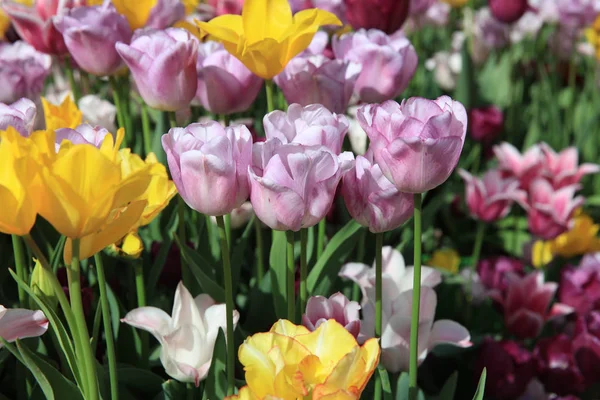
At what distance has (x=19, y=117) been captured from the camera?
813mm

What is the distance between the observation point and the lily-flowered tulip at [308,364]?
61 centimetres

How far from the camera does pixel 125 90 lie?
1501 mm

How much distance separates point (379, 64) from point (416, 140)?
0.45 metres

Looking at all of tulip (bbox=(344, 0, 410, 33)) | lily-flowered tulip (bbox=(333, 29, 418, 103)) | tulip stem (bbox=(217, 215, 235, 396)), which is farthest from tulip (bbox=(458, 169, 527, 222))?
tulip stem (bbox=(217, 215, 235, 396))

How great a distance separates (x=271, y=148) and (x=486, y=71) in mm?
2195

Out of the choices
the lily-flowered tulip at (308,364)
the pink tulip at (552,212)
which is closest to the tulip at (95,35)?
the lily-flowered tulip at (308,364)

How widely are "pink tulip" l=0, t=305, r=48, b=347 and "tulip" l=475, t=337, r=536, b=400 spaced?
726mm

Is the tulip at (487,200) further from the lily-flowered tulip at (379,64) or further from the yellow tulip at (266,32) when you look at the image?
the yellow tulip at (266,32)

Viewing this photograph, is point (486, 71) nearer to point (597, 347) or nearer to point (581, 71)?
point (581, 71)

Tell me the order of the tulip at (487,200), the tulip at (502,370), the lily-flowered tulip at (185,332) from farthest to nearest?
1. the tulip at (487,200)
2. the tulip at (502,370)
3. the lily-flowered tulip at (185,332)

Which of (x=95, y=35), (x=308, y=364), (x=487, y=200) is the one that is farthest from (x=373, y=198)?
(x=487, y=200)

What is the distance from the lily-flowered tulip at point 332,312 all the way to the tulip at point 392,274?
0.59 feet

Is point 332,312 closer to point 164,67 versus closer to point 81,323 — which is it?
point 81,323

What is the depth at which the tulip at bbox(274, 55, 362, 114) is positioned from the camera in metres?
1.04
